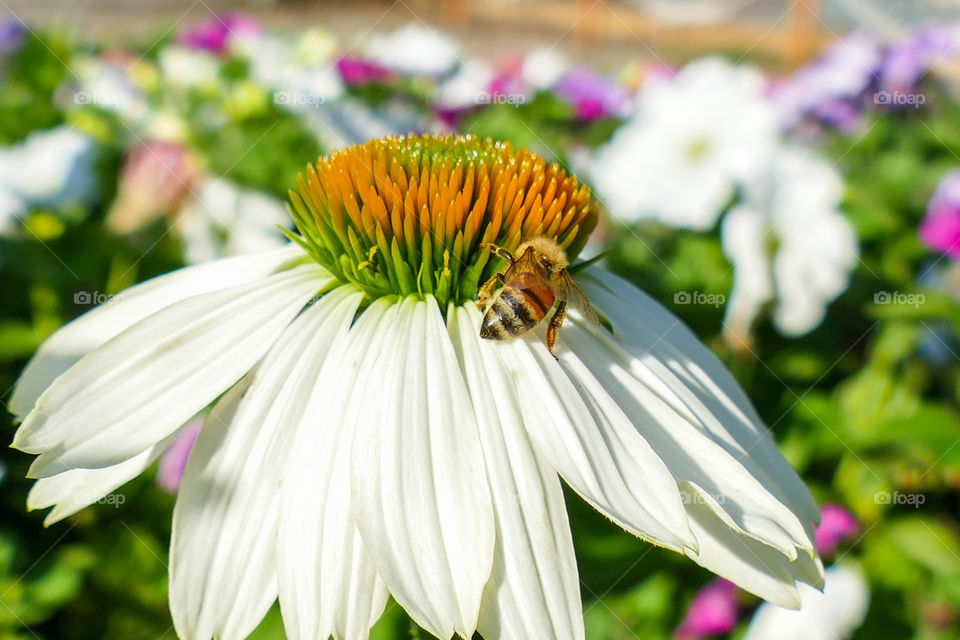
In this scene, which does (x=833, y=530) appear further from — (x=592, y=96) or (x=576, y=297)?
(x=592, y=96)

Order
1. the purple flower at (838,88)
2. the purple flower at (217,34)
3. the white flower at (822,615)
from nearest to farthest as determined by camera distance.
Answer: the white flower at (822,615) → the purple flower at (838,88) → the purple flower at (217,34)

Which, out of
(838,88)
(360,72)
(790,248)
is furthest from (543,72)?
(790,248)

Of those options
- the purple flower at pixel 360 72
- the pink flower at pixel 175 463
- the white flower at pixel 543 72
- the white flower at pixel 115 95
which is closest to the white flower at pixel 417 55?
the purple flower at pixel 360 72

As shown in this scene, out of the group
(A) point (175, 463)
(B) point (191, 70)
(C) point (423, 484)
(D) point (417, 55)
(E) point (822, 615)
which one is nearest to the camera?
(C) point (423, 484)

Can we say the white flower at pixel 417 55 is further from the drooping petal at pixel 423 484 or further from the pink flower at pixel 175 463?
the drooping petal at pixel 423 484

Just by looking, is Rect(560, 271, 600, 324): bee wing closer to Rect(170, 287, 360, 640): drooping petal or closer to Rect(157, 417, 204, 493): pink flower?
Rect(170, 287, 360, 640): drooping petal

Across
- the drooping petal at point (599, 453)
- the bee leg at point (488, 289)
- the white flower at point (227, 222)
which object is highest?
the white flower at point (227, 222)

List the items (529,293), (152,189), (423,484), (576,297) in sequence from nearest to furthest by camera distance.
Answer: (423,484), (529,293), (576,297), (152,189)

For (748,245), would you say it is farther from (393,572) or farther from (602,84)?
(393,572)
